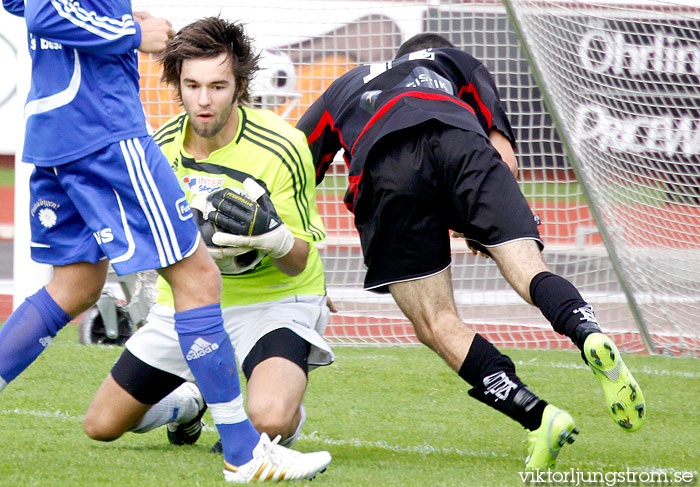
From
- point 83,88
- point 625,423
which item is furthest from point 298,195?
point 625,423

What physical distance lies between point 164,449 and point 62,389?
1.16 meters

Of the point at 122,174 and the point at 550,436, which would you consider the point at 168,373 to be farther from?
the point at 550,436

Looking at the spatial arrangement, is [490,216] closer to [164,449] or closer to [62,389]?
[164,449]

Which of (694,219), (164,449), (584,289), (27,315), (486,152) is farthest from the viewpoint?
(584,289)

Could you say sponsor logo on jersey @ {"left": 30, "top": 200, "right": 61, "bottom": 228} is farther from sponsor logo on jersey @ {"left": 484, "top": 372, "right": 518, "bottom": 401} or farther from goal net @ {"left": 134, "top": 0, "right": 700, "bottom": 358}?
goal net @ {"left": 134, "top": 0, "right": 700, "bottom": 358}

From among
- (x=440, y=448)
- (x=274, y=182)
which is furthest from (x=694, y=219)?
(x=274, y=182)

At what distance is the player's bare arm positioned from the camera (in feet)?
8.95

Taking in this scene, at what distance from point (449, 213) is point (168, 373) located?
114 centimetres

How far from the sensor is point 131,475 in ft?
9.53

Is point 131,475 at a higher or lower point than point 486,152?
lower

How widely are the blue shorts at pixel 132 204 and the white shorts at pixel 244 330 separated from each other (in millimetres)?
688

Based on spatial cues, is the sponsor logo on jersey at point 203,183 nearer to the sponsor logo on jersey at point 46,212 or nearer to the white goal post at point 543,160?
the sponsor logo on jersey at point 46,212

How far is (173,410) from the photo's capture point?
11.0 feet

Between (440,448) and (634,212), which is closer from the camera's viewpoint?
(440,448)
